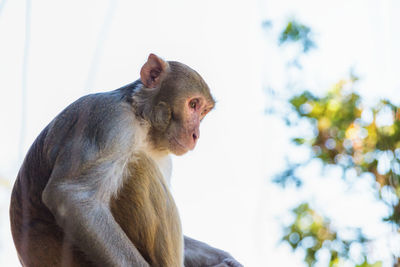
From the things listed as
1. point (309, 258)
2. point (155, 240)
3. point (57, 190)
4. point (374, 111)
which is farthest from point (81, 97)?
point (309, 258)

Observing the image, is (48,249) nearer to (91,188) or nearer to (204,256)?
(91,188)

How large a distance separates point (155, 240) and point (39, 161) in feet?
2.64

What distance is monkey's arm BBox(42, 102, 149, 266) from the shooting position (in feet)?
8.23

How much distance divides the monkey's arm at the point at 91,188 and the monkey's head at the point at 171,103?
0.38 meters

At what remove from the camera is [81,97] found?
3.12 m

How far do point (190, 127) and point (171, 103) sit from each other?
0.65ft

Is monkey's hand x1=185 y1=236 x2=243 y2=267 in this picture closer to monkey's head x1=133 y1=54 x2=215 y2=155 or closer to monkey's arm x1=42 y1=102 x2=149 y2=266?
monkey's head x1=133 y1=54 x2=215 y2=155

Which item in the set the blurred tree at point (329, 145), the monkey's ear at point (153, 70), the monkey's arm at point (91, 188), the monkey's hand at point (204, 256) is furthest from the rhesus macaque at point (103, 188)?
the blurred tree at point (329, 145)

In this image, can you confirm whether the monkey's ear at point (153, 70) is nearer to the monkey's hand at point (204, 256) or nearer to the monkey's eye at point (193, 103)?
the monkey's eye at point (193, 103)

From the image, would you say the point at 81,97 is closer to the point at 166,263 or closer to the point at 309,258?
the point at 166,263

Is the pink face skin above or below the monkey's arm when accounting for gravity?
above

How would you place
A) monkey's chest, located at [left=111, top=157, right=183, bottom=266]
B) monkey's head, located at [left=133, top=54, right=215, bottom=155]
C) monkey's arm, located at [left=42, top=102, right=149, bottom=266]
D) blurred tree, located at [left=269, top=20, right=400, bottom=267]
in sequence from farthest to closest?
blurred tree, located at [left=269, top=20, right=400, bottom=267]
monkey's head, located at [left=133, top=54, right=215, bottom=155]
monkey's chest, located at [left=111, top=157, right=183, bottom=266]
monkey's arm, located at [left=42, top=102, right=149, bottom=266]

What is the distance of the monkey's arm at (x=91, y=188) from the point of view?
8.23 ft

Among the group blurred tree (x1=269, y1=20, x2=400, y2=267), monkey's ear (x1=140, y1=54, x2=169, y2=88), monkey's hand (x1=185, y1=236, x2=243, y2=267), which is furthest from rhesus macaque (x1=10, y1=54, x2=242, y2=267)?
blurred tree (x1=269, y1=20, x2=400, y2=267)
